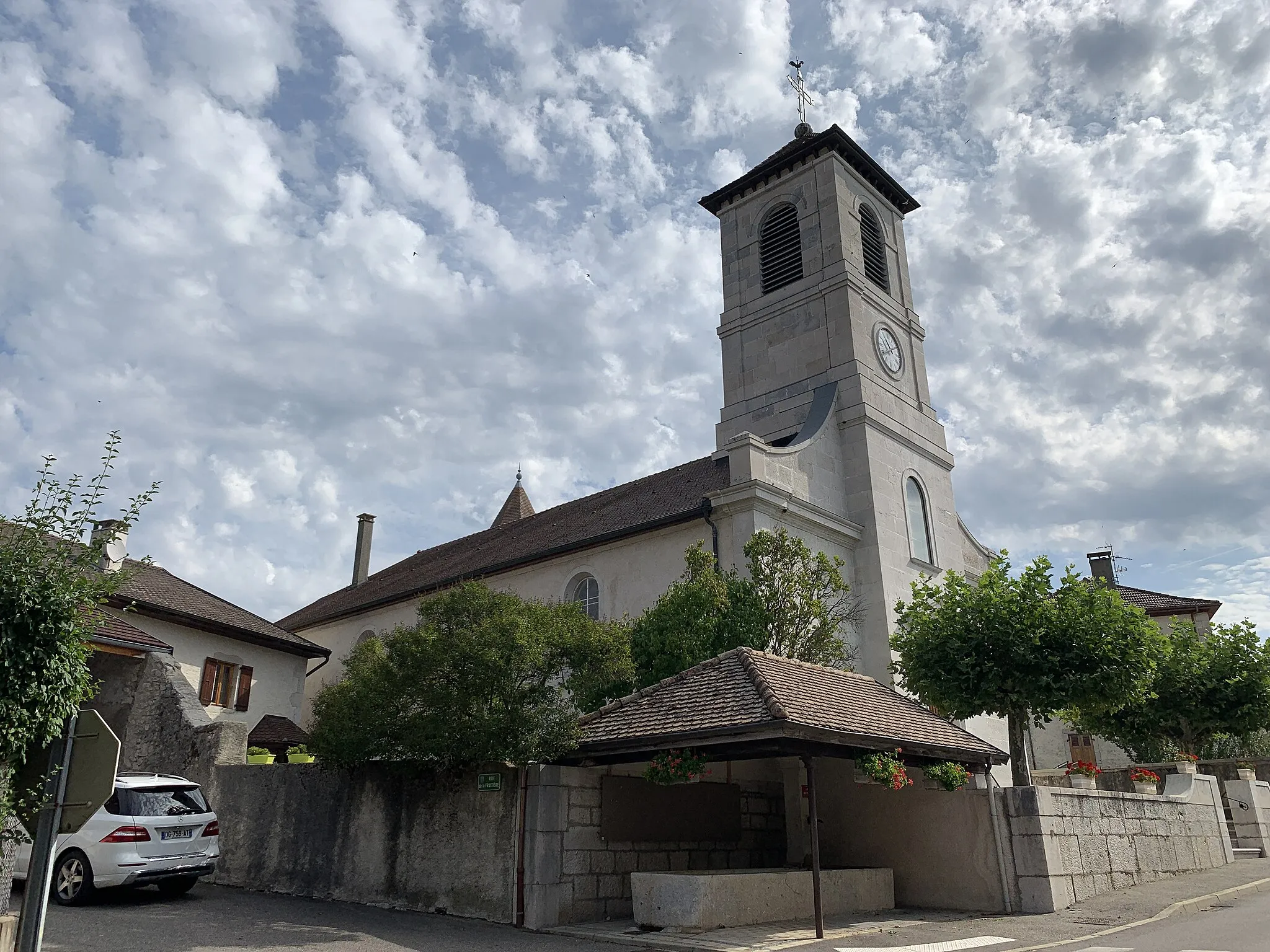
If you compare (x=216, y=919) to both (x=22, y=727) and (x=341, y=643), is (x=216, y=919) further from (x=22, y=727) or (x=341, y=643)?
(x=341, y=643)

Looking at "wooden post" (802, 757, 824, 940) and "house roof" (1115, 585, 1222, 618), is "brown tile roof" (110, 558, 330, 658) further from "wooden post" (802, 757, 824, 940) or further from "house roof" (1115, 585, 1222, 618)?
"house roof" (1115, 585, 1222, 618)

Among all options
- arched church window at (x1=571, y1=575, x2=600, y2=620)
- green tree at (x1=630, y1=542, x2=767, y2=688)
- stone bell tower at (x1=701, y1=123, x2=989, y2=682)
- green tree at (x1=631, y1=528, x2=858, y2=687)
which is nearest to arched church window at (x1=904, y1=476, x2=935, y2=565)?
stone bell tower at (x1=701, y1=123, x2=989, y2=682)

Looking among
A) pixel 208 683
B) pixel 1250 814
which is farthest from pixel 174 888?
pixel 1250 814

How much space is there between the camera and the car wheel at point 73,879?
36.3 feet

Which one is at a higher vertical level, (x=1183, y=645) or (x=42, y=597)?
(x=1183, y=645)

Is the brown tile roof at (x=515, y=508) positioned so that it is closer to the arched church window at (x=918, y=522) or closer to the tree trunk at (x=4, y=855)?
the arched church window at (x=918, y=522)

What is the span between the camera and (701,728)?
10875 mm

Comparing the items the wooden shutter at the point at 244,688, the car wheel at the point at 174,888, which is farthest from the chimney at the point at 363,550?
the car wheel at the point at 174,888

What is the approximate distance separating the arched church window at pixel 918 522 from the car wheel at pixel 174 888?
59.5ft

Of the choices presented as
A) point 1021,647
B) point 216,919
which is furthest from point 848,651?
point 216,919

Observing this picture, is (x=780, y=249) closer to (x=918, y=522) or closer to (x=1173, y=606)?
(x=918, y=522)

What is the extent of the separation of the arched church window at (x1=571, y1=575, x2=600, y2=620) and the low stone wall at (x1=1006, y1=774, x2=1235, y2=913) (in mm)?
12012

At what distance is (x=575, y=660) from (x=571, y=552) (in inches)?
450

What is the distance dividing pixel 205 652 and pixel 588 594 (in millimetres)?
9101
